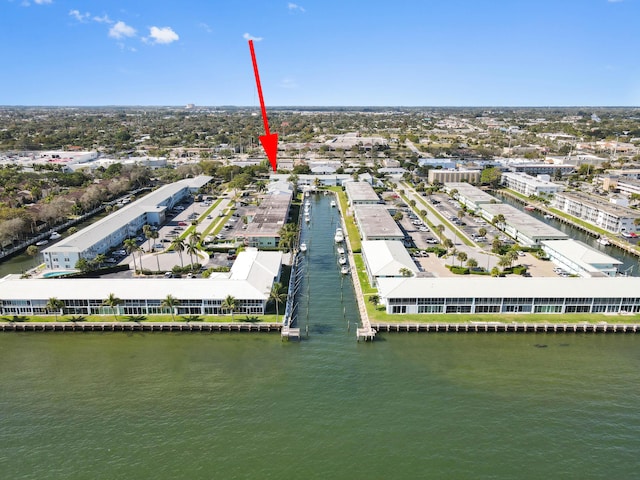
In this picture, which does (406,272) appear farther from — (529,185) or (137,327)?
(529,185)

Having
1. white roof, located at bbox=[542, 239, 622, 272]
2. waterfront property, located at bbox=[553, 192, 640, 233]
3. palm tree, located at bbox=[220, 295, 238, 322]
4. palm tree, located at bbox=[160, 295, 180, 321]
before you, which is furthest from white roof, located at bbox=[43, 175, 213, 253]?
waterfront property, located at bbox=[553, 192, 640, 233]

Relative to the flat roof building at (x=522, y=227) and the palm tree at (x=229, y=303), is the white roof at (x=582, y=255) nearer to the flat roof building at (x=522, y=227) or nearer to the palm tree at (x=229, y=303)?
the flat roof building at (x=522, y=227)

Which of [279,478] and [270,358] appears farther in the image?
[270,358]

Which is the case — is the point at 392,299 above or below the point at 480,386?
above

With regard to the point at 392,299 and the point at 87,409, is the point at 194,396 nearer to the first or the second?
the point at 87,409

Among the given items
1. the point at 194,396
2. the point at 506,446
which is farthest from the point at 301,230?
the point at 506,446

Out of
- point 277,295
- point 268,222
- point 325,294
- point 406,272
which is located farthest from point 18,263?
point 406,272

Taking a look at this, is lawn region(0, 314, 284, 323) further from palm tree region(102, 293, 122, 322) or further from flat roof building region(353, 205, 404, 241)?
flat roof building region(353, 205, 404, 241)
